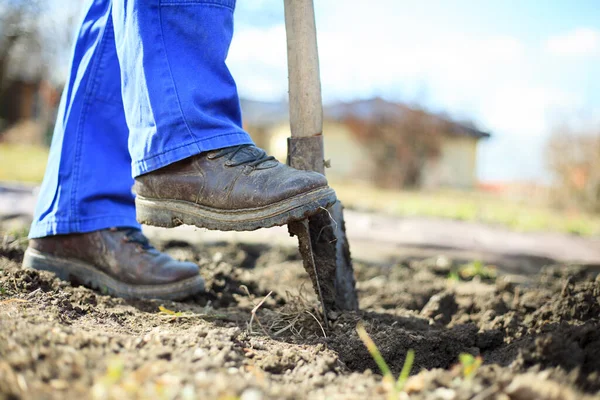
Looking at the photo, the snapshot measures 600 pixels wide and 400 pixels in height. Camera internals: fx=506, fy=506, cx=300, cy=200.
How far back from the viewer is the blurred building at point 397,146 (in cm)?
1805

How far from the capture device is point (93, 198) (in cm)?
205

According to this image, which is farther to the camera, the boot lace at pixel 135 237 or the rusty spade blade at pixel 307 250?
the boot lace at pixel 135 237

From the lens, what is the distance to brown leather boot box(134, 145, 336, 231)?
1.57 m

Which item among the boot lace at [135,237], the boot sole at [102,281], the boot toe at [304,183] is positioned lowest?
the boot sole at [102,281]

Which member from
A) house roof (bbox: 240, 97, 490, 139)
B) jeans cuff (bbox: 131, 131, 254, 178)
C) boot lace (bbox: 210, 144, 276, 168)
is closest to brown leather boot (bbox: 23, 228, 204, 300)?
jeans cuff (bbox: 131, 131, 254, 178)

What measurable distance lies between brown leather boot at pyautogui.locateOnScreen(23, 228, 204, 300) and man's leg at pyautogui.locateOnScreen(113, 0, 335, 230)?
0.37m

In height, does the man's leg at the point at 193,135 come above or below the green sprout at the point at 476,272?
above

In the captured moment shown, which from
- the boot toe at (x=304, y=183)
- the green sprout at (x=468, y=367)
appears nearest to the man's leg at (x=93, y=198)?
the boot toe at (x=304, y=183)

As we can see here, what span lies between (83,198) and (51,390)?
1.28 m

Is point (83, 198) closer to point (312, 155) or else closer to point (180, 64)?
point (180, 64)

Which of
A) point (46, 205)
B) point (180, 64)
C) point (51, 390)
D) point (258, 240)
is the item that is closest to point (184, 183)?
point (180, 64)

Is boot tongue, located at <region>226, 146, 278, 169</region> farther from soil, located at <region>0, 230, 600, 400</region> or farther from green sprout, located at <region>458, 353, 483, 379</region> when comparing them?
green sprout, located at <region>458, 353, 483, 379</region>

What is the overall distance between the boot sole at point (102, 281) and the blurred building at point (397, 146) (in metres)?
14.6

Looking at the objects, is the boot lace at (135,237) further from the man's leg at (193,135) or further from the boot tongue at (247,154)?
the boot tongue at (247,154)
